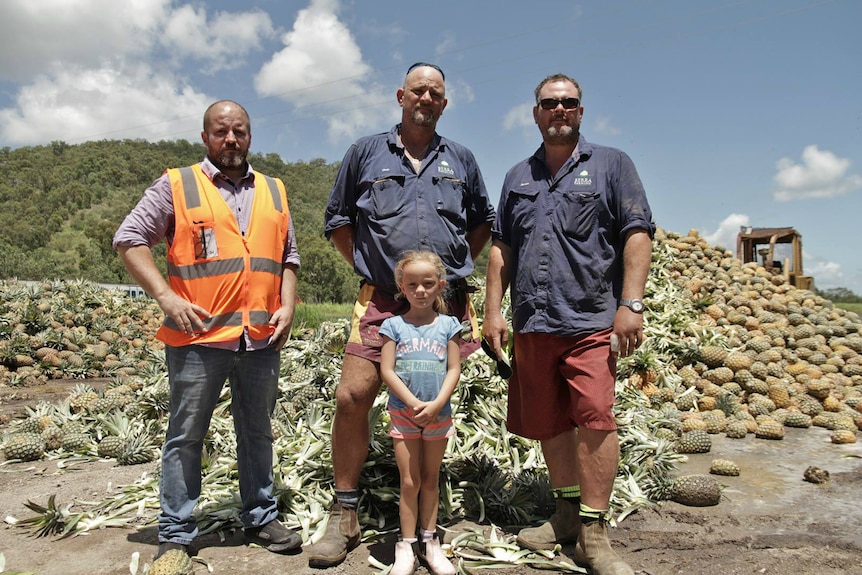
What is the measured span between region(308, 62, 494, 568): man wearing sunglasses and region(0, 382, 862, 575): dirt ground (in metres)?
0.55

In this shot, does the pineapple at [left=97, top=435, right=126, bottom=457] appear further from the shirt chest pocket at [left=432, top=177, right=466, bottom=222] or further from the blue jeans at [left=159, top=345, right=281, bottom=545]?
the shirt chest pocket at [left=432, top=177, right=466, bottom=222]

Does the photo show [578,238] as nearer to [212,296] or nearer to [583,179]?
[583,179]

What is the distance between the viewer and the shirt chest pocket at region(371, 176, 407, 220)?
3.44m

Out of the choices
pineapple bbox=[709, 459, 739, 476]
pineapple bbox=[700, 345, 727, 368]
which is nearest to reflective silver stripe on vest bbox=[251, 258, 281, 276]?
pineapple bbox=[709, 459, 739, 476]

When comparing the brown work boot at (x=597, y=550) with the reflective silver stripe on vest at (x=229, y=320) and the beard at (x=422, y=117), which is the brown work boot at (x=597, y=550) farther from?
the beard at (x=422, y=117)

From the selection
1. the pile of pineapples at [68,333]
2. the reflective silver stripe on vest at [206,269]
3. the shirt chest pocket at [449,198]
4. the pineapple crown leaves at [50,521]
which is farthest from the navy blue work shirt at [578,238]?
the pile of pineapples at [68,333]

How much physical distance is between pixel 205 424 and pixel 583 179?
2.39 m

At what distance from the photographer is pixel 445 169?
140 inches

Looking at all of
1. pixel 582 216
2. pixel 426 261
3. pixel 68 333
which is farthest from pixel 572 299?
pixel 68 333

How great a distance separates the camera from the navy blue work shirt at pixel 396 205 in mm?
3410

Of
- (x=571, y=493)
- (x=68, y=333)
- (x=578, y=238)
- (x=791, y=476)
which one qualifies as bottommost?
(x=791, y=476)

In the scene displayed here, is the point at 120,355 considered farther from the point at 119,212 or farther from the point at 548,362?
the point at 119,212

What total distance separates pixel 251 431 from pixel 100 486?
1831mm

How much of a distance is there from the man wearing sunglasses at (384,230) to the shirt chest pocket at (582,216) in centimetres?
59
